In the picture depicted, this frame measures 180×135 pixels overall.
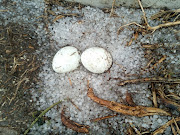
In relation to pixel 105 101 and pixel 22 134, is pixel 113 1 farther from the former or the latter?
pixel 22 134

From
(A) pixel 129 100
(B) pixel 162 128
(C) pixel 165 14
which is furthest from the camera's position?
(C) pixel 165 14

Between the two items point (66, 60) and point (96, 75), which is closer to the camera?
point (66, 60)

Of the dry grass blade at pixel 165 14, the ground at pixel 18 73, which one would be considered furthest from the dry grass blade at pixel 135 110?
the dry grass blade at pixel 165 14

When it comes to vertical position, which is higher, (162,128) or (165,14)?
(165,14)

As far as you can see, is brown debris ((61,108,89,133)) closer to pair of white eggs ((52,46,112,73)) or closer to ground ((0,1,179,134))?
ground ((0,1,179,134))

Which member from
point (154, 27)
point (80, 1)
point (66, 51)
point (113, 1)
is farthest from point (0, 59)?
point (154, 27)

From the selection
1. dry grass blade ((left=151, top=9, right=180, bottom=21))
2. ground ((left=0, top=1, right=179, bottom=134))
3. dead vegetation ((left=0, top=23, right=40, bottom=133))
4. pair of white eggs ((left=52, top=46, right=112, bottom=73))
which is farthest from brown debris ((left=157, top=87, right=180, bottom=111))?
dead vegetation ((left=0, top=23, right=40, bottom=133))

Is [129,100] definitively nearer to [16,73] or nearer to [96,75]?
[96,75]

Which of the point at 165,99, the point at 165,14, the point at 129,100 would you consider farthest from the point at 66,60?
the point at 165,14
